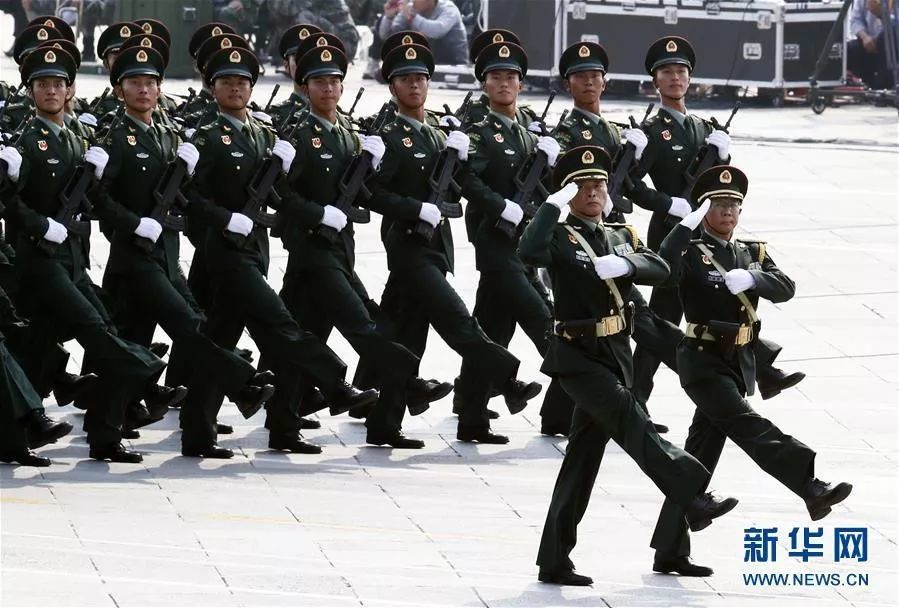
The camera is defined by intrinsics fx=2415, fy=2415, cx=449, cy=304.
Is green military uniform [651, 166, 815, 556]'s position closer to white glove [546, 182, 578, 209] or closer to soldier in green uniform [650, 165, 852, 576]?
soldier in green uniform [650, 165, 852, 576]

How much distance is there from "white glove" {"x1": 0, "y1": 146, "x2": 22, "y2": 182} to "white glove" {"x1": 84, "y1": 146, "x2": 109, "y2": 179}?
1.24 feet

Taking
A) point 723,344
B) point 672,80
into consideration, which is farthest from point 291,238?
point 723,344

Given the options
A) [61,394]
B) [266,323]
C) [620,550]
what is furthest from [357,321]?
[620,550]

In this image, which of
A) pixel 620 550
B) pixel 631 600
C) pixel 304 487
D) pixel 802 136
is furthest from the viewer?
pixel 802 136

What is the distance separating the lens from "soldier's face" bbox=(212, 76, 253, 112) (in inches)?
513

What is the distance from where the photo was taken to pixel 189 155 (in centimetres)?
1266

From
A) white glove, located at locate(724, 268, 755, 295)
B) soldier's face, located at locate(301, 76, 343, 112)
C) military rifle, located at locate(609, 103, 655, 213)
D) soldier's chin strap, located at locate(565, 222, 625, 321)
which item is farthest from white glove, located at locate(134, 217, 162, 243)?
white glove, located at locate(724, 268, 755, 295)

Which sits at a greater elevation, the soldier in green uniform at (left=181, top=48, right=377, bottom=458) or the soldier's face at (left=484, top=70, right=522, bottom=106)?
the soldier's face at (left=484, top=70, right=522, bottom=106)

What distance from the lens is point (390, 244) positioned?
13219 mm

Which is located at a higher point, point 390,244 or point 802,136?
point 390,244

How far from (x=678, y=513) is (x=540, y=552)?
25.0 inches

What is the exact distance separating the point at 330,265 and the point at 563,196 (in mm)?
2883

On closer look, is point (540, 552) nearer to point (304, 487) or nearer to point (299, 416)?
point (304, 487)

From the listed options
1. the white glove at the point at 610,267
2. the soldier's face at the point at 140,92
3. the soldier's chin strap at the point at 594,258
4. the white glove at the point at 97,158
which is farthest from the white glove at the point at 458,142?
the white glove at the point at 610,267
